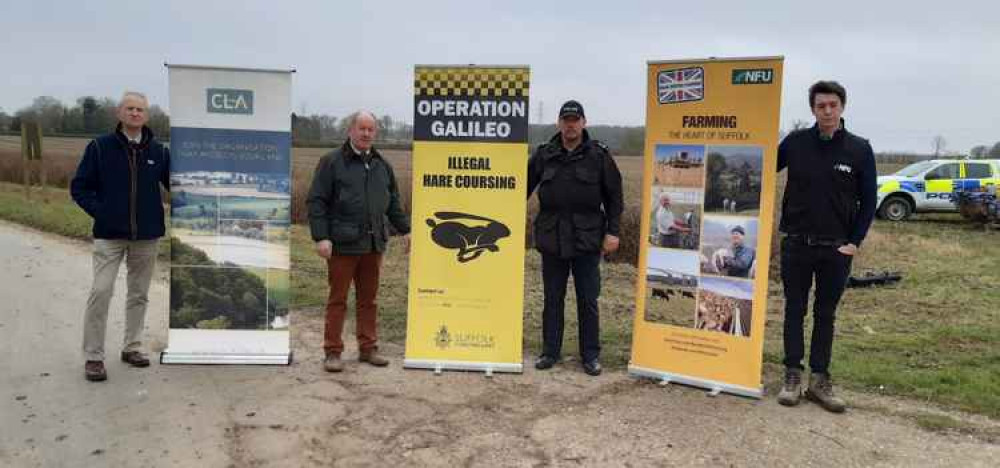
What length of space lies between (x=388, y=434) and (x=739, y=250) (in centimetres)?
269

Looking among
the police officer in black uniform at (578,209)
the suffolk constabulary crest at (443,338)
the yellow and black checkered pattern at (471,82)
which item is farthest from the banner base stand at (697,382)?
the yellow and black checkered pattern at (471,82)

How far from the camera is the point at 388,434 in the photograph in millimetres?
4301

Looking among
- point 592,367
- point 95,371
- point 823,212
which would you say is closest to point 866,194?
point 823,212

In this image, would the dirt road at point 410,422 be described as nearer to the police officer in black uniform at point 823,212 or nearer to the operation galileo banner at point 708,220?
the operation galileo banner at point 708,220

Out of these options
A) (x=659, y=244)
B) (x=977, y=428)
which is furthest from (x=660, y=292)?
(x=977, y=428)

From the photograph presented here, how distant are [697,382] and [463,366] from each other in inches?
68.8

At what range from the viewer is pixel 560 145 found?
17.8 ft

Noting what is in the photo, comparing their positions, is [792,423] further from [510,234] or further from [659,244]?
→ [510,234]

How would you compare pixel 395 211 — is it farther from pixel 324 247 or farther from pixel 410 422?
pixel 410 422

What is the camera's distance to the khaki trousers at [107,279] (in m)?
5.19

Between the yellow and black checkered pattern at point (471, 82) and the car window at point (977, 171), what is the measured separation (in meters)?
18.4

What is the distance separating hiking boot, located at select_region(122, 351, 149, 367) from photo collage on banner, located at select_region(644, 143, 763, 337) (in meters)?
3.81

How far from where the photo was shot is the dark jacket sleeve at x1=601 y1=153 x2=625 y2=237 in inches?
209

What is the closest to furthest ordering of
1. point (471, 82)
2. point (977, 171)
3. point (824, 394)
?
point (824, 394) → point (471, 82) → point (977, 171)
